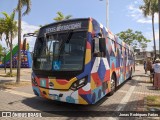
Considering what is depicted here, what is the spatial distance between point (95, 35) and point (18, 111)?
3772 millimetres

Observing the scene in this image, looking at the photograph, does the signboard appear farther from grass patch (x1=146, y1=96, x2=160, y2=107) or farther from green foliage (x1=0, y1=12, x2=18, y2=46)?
green foliage (x1=0, y1=12, x2=18, y2=46)

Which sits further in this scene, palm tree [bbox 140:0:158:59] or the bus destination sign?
palm tree [bbox 140:0:158:59]

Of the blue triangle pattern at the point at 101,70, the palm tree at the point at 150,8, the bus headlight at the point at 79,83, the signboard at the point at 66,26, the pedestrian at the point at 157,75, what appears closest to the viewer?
the bus headlight at the point at 79,83

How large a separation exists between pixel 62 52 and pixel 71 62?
521 mm

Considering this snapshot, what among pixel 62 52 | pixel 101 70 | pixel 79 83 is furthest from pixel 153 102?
pixel 62 52

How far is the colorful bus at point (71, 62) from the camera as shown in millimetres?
7387

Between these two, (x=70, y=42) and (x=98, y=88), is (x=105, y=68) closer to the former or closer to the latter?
(x=98, y=88)

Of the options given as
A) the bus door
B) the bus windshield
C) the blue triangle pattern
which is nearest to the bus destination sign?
the bus windshield

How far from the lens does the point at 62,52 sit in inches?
308

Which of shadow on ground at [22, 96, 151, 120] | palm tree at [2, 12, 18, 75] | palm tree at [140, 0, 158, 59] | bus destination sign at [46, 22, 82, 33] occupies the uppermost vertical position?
palm tree at [140, 0, 158, 59]

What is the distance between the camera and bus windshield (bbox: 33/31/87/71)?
299 inches

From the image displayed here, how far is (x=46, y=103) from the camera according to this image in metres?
9.20

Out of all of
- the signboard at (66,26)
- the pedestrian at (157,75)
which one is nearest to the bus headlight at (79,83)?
the signboard at (66,26)

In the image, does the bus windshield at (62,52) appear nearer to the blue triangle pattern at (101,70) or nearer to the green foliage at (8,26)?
the blue triangle pattern at (101,70)
